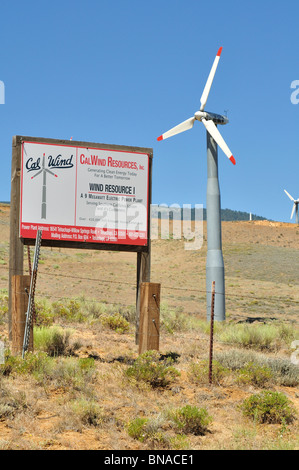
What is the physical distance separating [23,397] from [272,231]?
80272 mm

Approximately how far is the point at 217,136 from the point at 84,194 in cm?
1582

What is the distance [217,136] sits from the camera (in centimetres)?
2905

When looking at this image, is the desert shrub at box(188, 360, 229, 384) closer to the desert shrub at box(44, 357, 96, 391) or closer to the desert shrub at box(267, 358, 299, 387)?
the desert shrub at box(267, 358, 299, 387)

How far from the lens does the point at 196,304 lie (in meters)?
35.7

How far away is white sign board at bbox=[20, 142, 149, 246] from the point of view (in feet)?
47.0

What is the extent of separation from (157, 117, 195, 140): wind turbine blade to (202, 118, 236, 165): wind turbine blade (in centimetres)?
102

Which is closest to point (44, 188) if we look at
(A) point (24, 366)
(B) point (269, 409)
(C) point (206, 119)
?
(A) point (24, 366)

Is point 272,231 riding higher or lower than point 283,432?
higher

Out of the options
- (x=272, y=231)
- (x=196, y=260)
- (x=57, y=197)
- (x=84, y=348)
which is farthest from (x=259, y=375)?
(x=272, y=231)

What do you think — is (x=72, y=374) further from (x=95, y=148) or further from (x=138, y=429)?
(x=95, y=148)

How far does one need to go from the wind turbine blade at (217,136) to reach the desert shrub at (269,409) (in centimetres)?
1889

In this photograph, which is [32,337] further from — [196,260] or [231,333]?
[196,260]

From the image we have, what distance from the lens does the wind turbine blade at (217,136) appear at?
28000 millimetres

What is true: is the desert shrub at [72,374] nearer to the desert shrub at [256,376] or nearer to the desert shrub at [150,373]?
the desert shrub at [150,373]
